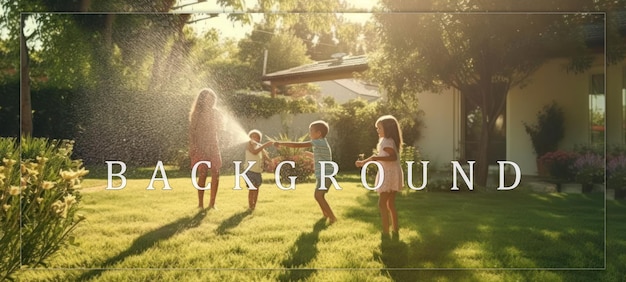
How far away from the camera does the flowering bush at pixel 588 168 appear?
183 inches

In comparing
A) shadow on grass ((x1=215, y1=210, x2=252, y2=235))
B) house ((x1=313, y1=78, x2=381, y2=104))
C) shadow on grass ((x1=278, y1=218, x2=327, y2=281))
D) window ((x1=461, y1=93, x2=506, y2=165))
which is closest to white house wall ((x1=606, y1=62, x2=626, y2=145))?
window ((x1=461, y1=93, x2=506, y2=165))

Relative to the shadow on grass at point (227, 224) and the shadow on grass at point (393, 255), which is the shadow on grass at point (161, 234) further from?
the shadow on grass at point (393, 255)

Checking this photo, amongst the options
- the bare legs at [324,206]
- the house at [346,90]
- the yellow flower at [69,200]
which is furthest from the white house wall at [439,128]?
the yellow flower at [69,200]

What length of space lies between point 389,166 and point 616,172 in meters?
3.34

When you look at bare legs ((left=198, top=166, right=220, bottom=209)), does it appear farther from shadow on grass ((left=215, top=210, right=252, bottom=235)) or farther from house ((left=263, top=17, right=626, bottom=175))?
house ((left=263, top=17, right=626, bottom=175))

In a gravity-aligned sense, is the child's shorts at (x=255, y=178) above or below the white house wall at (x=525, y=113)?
below

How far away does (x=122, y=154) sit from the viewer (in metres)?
4.53

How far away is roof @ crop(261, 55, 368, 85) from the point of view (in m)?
4.73

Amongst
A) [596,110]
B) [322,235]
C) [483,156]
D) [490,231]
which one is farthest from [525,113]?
[322,235]

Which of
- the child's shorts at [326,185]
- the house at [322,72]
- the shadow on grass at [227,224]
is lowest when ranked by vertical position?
the shadow on grass at [227,224]

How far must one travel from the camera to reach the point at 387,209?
4.62 metres

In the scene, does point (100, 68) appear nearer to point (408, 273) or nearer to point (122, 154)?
point (122, 154)

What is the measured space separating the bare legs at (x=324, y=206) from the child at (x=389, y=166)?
0.36 m

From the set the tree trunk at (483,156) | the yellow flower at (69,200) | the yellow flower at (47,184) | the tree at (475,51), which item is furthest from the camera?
the tree at (475,51)
